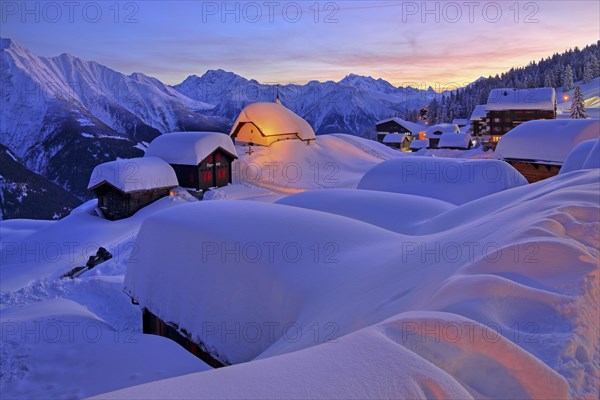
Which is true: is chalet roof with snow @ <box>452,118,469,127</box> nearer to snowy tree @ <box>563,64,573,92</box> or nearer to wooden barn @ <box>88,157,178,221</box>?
snowy tree @ <box>563,64,573,92</box>

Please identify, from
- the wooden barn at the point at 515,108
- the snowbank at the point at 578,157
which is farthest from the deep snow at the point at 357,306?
the wooden barn at the point at 515,108

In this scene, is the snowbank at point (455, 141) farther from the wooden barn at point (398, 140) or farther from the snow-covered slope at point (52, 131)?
the snow-covered slope at point (52, 131)

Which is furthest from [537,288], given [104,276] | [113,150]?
[113,150]

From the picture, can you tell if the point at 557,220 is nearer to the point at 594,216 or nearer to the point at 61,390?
the point at 594,216

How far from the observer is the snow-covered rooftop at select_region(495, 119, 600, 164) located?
21.6 meters

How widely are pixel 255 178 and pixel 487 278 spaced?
1367 inches

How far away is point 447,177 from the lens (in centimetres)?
2023

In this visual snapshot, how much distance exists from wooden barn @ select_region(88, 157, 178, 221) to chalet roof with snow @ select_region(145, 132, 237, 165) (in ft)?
9.26

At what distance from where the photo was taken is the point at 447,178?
20188 mm

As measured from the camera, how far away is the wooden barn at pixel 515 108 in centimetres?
4712

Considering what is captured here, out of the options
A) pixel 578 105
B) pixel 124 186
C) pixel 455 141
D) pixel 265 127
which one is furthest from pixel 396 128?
pixel 124 186

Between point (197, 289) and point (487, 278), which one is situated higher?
point (487, 278)

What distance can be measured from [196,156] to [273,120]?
15.6 meters

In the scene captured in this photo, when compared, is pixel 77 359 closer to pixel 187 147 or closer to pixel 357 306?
pixel 357 306
